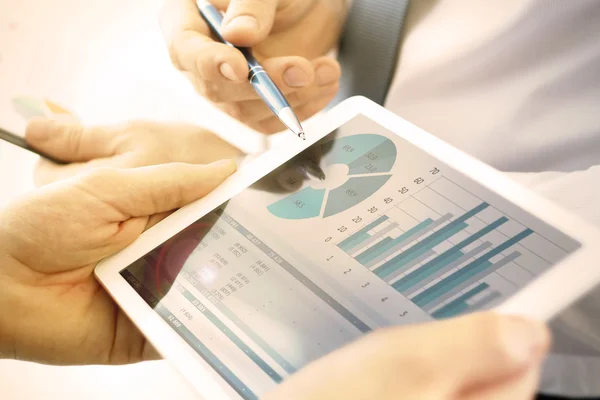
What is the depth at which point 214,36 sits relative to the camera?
46 centimetres

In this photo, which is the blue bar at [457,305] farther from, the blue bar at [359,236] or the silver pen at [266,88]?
the silver pen at [266,88]

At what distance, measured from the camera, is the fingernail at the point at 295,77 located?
434 mm

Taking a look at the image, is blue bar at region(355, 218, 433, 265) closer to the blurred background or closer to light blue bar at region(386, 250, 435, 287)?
light blue bar at region(386, 250, 435, 287)

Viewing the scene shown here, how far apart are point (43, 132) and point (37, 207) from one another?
0.50ft

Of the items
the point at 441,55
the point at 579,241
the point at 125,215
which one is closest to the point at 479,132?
the point at 441,55

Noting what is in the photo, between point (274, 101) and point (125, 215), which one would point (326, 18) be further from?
point (125, 215)

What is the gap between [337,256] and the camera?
1.00 ft

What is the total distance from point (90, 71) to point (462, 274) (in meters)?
0.47

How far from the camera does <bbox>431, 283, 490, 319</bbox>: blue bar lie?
10.3 inches

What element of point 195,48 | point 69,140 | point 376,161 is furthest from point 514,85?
point 69,140

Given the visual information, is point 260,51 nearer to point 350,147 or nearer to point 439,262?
point 350,147

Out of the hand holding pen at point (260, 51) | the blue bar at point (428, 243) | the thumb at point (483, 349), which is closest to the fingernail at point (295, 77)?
the hand holding pen at point (260, 51)

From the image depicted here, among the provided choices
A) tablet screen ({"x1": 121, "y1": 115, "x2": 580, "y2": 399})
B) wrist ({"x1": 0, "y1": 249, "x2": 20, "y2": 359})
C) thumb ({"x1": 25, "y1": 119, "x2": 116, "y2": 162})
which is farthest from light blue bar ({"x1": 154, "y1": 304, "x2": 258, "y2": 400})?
thumb ({"x1": 25, "y1": 119, "x2": 116, "y2": 162})

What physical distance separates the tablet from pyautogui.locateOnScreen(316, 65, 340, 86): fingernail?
0.33 ft
